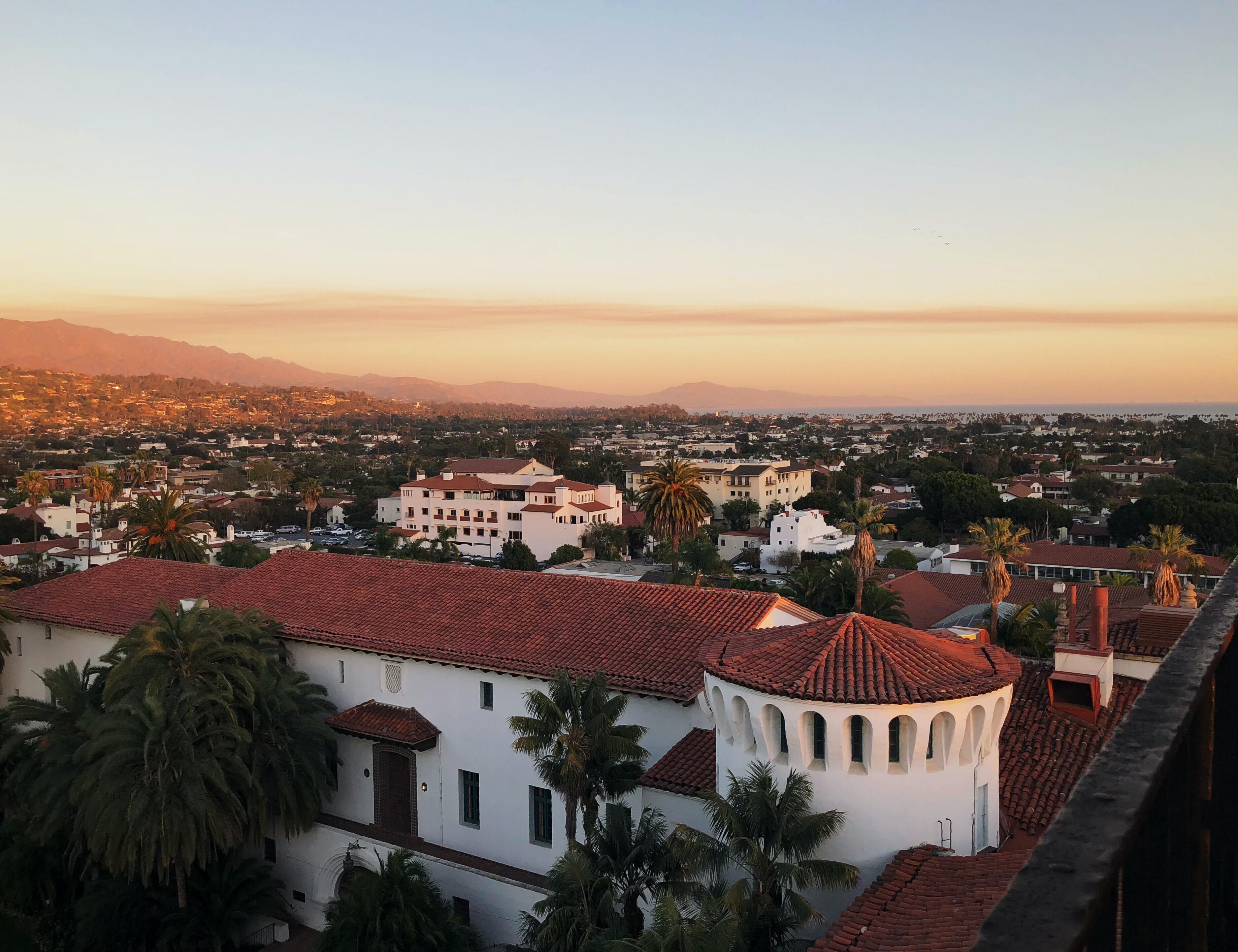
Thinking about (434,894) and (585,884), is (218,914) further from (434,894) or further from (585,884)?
(585,884)

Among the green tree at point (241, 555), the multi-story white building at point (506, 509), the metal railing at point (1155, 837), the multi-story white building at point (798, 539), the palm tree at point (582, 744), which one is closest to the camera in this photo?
the metal railing at point (1155, 837)

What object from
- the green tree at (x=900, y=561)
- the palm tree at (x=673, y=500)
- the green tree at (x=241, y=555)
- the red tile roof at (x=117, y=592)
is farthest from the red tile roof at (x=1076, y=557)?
the red tile roof at (x=117, y=592)

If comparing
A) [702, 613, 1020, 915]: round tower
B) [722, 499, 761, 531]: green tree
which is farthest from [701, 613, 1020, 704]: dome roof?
[722, 499, 761, 531]: green tree

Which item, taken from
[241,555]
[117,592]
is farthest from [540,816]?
[241,555]

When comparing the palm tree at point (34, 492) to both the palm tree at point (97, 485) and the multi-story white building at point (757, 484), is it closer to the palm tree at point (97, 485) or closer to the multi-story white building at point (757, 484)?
the palm tree at point (97, 485)

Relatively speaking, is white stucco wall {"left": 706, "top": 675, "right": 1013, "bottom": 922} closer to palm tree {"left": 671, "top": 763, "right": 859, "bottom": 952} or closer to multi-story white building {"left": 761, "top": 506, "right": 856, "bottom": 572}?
palm tree {"left": 671, "top": 763, "right": 859, "bottom": 952}

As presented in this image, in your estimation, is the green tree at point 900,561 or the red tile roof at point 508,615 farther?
→ the green tree at point 900,561
